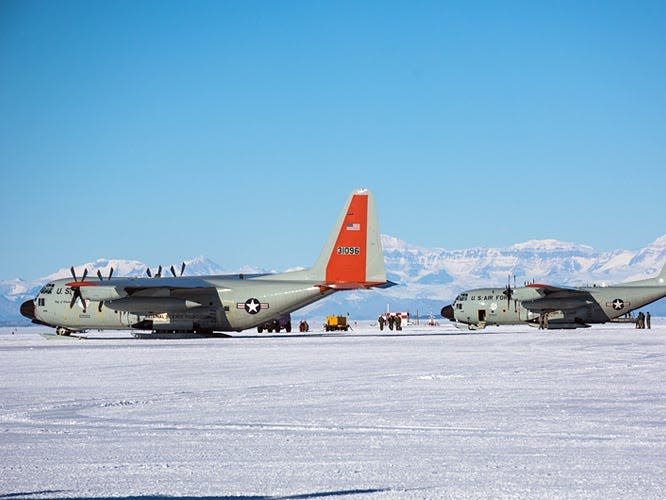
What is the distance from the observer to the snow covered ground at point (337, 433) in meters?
9.01

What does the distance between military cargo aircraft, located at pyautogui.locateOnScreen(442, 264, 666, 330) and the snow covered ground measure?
4738cm

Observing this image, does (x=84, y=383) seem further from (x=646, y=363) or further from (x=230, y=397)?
(x=646, y=363)

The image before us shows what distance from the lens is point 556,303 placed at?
7150 centimetres

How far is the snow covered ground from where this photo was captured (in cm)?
901

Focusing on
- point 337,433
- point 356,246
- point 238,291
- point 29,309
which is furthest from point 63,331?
point 337,433

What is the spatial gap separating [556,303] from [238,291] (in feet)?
95.9

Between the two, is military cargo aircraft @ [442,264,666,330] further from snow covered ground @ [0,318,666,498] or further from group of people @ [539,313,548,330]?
snow covered ground @ [0,318,666,498]

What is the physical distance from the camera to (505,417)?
1412 centimetres

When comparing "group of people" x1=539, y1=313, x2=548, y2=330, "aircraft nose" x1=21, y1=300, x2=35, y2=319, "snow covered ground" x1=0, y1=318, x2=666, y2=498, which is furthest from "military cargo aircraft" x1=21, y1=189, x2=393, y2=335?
"snow covered ground" x1=0, y1=318, x2=666, y2=498

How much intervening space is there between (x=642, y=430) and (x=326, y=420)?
177 inches

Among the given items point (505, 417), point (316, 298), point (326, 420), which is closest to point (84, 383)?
point (326, 420)

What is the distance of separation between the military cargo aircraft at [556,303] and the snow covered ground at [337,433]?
155 feet

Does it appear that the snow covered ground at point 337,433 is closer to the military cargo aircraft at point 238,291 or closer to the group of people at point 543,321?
the military cargo aircraft at point 238,291

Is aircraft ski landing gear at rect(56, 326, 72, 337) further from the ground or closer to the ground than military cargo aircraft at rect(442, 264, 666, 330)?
closer to the ground
